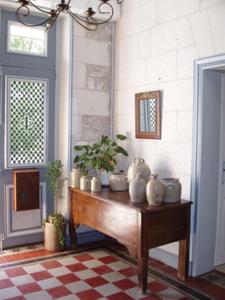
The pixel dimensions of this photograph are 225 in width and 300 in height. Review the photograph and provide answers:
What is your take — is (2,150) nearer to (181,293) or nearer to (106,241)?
(106,241)

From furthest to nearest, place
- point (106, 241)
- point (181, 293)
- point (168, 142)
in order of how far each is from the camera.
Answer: point (106, 241)
point (168, 142)
point (181, 293)

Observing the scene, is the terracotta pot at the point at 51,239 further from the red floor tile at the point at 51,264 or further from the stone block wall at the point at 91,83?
the stone block wall at the point at 91,83

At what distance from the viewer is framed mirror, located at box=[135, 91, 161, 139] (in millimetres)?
3787

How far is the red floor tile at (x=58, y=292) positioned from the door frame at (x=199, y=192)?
1.26 meters

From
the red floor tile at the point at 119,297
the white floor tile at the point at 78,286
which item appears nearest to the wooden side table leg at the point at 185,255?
the red floor tile at the point at 119,297

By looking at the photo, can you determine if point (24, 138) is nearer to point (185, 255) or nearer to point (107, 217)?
point (107, 217)

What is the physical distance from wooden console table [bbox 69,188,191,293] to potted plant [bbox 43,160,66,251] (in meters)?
0.48

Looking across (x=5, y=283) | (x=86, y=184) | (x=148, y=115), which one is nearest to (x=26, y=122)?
(x=86, y=184)

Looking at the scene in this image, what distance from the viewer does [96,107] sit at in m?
4.38

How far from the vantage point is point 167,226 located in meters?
3.17

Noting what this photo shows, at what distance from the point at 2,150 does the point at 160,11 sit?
2386 millimetres

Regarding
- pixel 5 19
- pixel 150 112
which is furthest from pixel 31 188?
pixel 5 19

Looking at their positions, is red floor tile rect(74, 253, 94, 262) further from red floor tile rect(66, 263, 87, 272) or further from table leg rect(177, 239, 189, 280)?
table leg rect(177, 239, 189, 280)

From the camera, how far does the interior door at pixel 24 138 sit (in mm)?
4004
